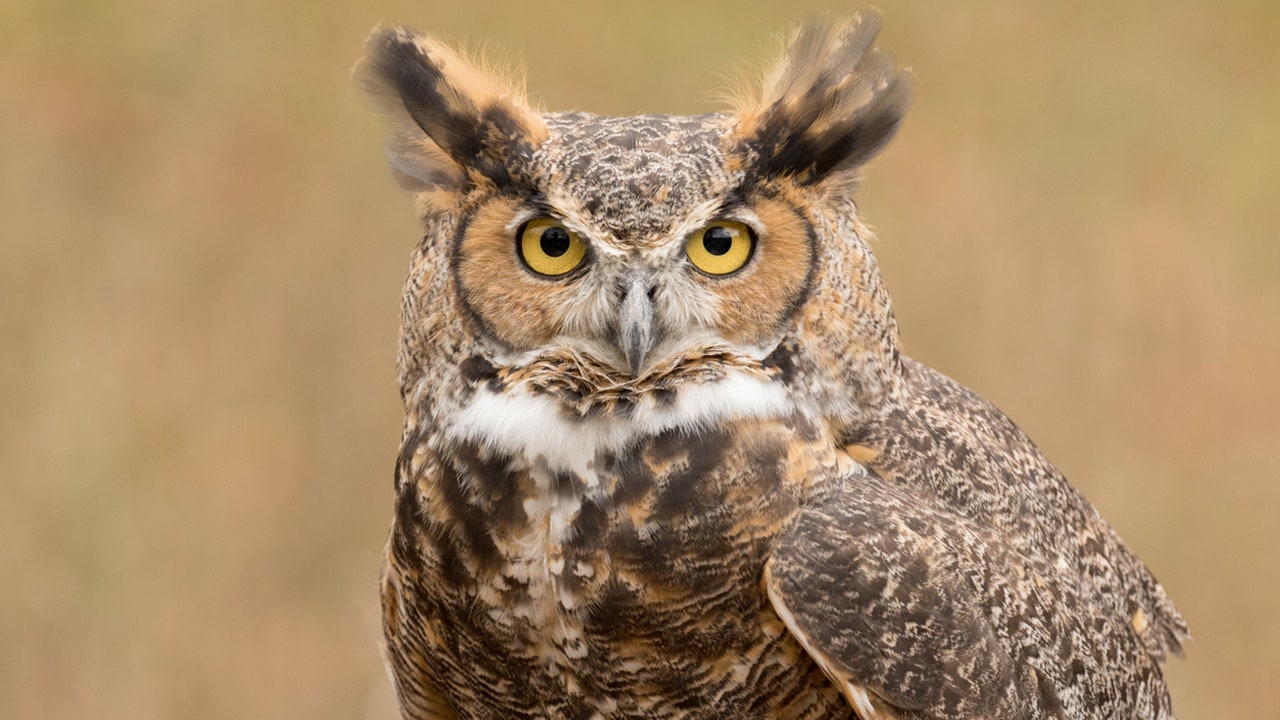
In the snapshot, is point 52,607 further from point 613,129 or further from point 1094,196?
point 1094,196

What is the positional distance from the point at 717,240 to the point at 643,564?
434mm

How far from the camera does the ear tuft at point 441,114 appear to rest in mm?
2123

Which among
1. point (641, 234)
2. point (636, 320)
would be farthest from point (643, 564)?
point (641, 234)

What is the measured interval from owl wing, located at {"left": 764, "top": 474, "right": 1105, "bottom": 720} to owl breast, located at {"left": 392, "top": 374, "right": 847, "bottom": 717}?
0.06 meters

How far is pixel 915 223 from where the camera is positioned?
4.62 metres

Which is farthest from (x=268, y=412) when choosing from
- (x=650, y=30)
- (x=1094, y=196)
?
(x=1094, y=196)

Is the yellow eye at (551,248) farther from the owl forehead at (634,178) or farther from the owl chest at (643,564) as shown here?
the owl chest at (643,564)

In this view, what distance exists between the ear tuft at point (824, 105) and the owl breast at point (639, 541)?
31 cm

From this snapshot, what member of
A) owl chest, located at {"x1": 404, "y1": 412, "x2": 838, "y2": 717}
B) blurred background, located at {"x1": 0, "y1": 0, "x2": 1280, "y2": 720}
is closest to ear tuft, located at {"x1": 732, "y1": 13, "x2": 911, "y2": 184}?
owl chest, located at {"x1": 404, "y1": 412, "x2": 838, "y2": 717}

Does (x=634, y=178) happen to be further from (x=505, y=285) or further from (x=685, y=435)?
(x=685, y=435)

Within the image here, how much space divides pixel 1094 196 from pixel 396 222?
2.25m

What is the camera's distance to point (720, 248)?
2.02 meters

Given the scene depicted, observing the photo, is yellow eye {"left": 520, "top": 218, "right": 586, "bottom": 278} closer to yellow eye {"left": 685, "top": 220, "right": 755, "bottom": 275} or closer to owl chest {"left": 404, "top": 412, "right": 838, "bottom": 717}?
yellow eye {"left": 685, "top": 220, "right": 755, "bottom": 275}

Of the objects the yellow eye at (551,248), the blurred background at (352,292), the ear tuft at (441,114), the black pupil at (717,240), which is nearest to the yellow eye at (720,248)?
the black pupil at (717,240)
